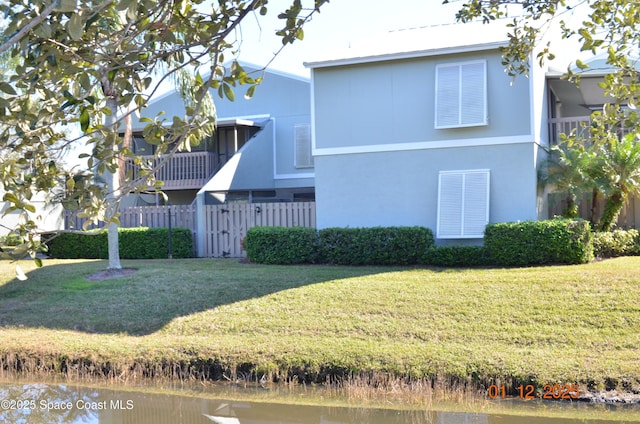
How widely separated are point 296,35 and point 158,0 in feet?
4.39

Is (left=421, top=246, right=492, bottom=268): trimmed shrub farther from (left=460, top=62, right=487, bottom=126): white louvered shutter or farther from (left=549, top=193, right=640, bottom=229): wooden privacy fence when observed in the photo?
(left=549, top=193, right=640, bottom=229): wooden privacy fence

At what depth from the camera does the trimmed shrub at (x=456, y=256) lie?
1680 centimetres

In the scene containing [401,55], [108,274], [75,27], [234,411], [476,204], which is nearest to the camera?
[75,27]

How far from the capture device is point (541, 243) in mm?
16203

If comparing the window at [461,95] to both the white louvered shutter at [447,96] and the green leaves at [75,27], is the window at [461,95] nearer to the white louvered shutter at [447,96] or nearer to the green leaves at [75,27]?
the white louvered shutter at [447,96]

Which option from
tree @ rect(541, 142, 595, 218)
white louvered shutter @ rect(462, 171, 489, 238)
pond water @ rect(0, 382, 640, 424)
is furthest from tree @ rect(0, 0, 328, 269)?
tree @ rect(541, 142, 595, 218)

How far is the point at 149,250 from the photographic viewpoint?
21844mm

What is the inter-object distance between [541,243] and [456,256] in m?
1.94

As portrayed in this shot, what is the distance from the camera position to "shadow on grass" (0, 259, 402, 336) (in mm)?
14164

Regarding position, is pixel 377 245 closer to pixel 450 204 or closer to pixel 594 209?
pixel 450 204

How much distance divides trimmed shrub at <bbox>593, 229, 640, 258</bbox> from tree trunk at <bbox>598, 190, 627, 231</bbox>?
0.53m

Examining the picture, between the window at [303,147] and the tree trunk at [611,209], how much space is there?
10927mm

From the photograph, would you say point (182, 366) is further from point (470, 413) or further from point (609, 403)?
point (609, 403)

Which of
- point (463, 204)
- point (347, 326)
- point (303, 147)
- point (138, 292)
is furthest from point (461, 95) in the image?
point (138, 292)
